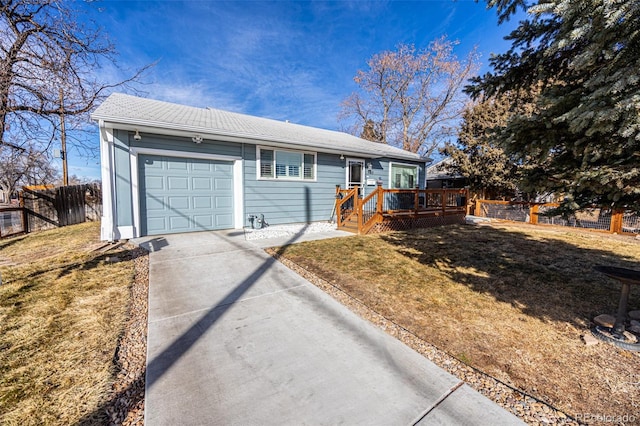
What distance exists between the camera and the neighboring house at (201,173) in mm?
6148

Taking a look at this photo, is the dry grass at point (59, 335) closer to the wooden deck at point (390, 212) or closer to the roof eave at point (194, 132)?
the roof eave at point (194, 132)

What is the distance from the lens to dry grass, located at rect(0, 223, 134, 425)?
1688mm

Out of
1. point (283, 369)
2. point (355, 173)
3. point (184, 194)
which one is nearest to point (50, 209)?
point (184, 194)

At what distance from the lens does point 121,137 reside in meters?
6.14

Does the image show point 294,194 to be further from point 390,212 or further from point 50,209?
point 50,209

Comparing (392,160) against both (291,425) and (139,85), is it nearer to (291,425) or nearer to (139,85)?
(139,85)

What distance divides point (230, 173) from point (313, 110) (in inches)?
598

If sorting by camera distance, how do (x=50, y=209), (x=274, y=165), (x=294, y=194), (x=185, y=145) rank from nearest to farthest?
1. (x=185, y=145)
2. (x=274, y=165)
3. (x=294, y=194)
4. (x=50, y=209)

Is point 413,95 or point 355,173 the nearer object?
point 355,173

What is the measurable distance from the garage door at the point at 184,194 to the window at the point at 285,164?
40.8 inches

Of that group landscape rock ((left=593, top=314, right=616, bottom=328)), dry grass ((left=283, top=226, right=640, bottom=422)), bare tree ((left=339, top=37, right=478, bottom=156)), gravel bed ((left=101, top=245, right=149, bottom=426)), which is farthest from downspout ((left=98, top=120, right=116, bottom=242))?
bare tree ((left=339, top=37, right=478, bottom=156))

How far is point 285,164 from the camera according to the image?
8625 mm

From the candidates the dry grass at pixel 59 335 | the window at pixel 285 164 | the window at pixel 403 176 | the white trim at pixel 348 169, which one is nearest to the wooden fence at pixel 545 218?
the window at pixel 403 176

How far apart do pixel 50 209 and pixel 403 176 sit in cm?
1400
